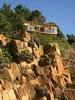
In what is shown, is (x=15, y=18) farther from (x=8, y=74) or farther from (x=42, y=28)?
(x=8, y=74)

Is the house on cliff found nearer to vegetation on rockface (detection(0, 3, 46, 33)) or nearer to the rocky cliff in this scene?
vegetation on rockface (detection(0, 3, 46, 33))

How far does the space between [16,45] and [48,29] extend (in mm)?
33554

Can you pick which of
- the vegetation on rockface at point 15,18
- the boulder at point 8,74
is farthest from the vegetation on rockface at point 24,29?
the boulder at point 8,74

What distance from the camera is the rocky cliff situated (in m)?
57.7

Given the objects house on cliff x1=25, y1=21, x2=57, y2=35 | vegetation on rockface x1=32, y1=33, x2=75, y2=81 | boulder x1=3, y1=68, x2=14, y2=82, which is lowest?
boulder x1=3, y1=68, x2=14, y2=82

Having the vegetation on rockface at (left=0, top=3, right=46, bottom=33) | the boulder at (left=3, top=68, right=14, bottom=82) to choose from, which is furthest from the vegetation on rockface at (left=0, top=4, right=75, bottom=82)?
the boulder at (left=3, top=68, right=14, bottom=82)

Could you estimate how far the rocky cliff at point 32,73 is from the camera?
189ft

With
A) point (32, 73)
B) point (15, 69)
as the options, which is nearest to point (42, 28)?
point (32, 73)

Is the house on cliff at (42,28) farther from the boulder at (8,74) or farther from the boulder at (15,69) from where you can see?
the boulder at (8,74)

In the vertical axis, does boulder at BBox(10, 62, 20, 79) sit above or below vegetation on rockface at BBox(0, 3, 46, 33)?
below

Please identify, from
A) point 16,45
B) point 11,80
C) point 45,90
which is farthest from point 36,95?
point 16,45

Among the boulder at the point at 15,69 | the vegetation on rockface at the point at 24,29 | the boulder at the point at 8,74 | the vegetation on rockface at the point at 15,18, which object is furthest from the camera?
the vegetation on rockface at the point at 15,18


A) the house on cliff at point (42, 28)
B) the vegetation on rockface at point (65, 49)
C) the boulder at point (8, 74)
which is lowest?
the boulder at point (8, 74)

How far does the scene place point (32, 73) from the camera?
64750 mm
